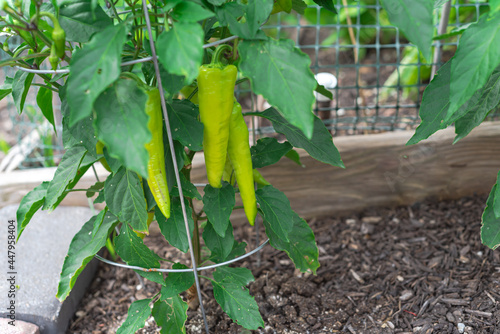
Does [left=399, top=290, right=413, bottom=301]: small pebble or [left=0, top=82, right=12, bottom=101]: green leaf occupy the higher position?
[left=0, top=82, right=12, bottom=101]: green leaf

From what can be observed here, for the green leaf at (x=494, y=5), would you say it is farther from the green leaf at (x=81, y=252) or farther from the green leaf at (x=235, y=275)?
the green leaf at (x=81, y=252)

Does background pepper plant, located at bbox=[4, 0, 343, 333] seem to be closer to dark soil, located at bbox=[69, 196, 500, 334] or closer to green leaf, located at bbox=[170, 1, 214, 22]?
green leaf, located at bbox=[170, 1, 214, 22]

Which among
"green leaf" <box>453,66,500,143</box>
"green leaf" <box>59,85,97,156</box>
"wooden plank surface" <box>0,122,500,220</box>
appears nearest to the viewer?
"green leaf" <box>59,85,97,156</box>

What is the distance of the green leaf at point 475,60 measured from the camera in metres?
0.88

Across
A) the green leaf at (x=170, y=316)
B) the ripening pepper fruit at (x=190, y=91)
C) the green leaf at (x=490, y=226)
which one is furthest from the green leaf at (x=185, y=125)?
the green leaf at (x=490, y=226)

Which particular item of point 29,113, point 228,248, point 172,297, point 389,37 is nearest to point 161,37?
point 228,248

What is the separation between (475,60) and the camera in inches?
34.9

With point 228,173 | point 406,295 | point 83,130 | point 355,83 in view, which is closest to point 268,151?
point 228,173

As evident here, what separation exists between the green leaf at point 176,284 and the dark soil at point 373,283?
0.88ft

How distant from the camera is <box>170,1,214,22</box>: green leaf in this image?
85 cm

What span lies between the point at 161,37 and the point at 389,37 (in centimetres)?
270

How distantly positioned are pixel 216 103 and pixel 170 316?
59 centimetres

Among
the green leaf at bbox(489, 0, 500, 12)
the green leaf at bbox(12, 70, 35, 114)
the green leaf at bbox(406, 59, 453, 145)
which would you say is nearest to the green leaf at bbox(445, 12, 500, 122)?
the green leaf at bbox(489, 0, 500, 12)

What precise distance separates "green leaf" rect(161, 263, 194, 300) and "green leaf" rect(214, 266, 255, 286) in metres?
0.07
